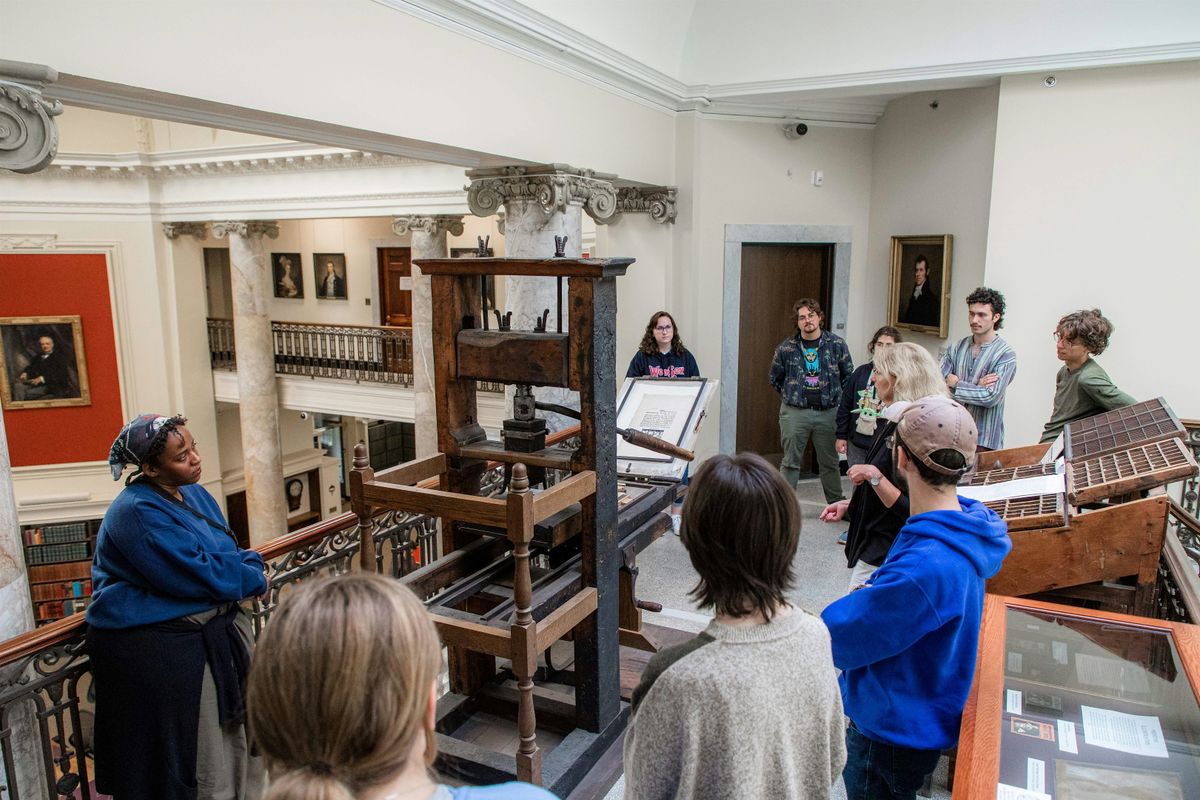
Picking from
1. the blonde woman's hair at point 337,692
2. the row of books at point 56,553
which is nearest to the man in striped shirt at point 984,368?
the blonde woman's hair at point 337,692

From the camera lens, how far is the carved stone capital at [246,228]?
12797 millimetres

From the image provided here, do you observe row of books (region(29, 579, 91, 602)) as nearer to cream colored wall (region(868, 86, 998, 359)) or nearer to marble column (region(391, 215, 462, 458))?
marble column (region(391, 215, 462, 458))

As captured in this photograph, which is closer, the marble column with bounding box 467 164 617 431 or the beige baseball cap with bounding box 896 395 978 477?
the beige baseball cap with bounding box 896 395 978 477

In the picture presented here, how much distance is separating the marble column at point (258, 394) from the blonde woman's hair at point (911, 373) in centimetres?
1220

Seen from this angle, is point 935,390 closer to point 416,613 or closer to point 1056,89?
point 416,613

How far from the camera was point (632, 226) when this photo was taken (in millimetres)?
8164

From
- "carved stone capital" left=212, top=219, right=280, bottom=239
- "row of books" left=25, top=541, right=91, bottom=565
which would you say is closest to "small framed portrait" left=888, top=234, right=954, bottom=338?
"carved stone capital" left=212, top=219, right=280, bottom=239

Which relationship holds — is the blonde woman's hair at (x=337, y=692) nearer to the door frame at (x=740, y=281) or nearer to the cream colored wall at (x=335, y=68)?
the cream colored wall at (x=335, y=68)

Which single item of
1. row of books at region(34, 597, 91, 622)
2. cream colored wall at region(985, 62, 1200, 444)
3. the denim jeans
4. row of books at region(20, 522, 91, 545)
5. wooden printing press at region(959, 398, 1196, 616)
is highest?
cream colored wall at region(985, 62, 1200, 444)

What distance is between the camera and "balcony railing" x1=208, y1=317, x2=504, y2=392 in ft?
47.0

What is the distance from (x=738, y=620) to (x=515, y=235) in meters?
5.17

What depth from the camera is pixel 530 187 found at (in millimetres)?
6090

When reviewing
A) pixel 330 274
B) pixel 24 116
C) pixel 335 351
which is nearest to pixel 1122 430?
pixel 24 116

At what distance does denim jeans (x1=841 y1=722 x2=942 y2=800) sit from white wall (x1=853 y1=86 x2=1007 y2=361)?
5599 mm
